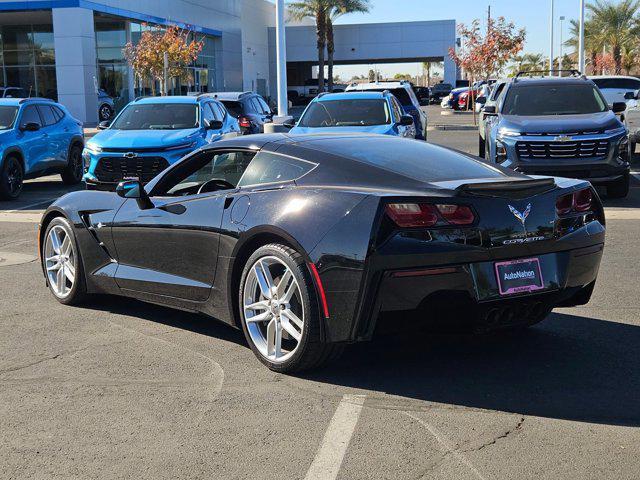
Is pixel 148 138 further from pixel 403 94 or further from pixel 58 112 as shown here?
pixel 403 94

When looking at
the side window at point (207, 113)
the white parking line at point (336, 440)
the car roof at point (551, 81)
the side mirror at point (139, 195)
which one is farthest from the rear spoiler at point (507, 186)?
the side window at point (207, 113)

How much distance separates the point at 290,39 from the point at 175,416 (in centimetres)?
8413

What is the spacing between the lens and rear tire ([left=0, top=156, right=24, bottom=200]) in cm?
1545

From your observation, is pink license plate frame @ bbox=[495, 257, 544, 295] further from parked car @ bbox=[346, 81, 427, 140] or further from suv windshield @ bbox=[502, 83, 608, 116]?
parked car @ bbox=[346, 81, 427, 140]

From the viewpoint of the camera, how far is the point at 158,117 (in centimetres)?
1617

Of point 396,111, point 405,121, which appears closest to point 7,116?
point 396,111

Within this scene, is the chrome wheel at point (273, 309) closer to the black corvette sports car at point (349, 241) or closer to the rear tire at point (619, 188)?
the black corvette sports car at point (349, 241)

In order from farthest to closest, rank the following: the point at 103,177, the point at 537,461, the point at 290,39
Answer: the point at 290,39 < the point at 103,177 < the point at 537,461

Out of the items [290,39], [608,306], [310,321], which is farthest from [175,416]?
[290,39]

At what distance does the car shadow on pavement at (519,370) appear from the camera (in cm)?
477

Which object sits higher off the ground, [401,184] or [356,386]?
[401,184]

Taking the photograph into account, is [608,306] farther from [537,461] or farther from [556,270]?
[537,461]

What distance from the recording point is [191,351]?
5.92 metres

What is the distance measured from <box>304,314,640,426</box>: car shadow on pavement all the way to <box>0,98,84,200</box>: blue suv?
447 inches
